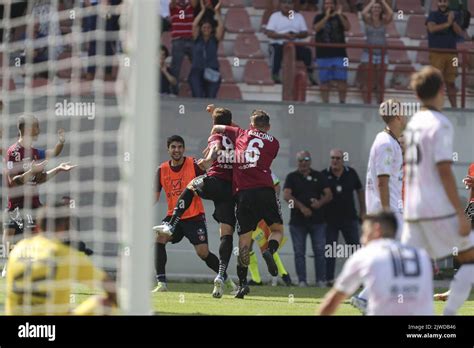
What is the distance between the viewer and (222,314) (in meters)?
10.8

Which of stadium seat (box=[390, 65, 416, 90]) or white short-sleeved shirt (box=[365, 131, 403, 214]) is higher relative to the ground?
stadium seat (box=[390, 65, 416, 90])

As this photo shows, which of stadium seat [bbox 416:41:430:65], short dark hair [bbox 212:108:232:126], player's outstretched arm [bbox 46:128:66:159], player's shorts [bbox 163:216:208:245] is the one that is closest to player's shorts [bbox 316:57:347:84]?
stadium seat [bbox 416:41:430:65]

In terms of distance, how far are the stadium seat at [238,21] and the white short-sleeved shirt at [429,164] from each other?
39.0 feet

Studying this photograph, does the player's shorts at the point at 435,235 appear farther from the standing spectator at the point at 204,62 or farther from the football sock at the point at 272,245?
the standing spectator at the point at 204,62

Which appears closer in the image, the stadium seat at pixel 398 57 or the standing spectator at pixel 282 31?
the standing spectator at pixel 282 31

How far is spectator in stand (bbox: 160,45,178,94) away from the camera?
17562 mm

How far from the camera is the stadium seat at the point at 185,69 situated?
59.2 feet

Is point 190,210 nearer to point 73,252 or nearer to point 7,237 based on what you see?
point 7,237

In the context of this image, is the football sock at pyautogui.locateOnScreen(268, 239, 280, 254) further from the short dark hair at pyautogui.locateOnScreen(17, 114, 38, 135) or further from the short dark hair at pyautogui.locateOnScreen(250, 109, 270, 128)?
the short dark hair at pyautogui.locateOnScreen(17, 114, 38, 135)

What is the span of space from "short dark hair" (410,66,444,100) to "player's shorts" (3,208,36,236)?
19.5 ft

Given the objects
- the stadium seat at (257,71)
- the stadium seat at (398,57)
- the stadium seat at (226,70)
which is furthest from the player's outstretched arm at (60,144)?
the stadium seat at (398,57)

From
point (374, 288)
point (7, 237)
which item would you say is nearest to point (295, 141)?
point (7, 237)

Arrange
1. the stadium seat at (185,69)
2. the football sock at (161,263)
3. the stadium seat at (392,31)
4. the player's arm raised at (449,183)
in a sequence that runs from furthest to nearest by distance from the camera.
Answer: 1. the stadium seat at (392,31)
2. the stadium seat at (185,69)
3. the football sock at (161,263)
4. the player's arm raised at (449,183)

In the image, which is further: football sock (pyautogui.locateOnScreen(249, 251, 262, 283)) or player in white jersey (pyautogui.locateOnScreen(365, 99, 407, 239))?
football sock (pyautogui.locateOnScreen(249, 251, 262, 283))
